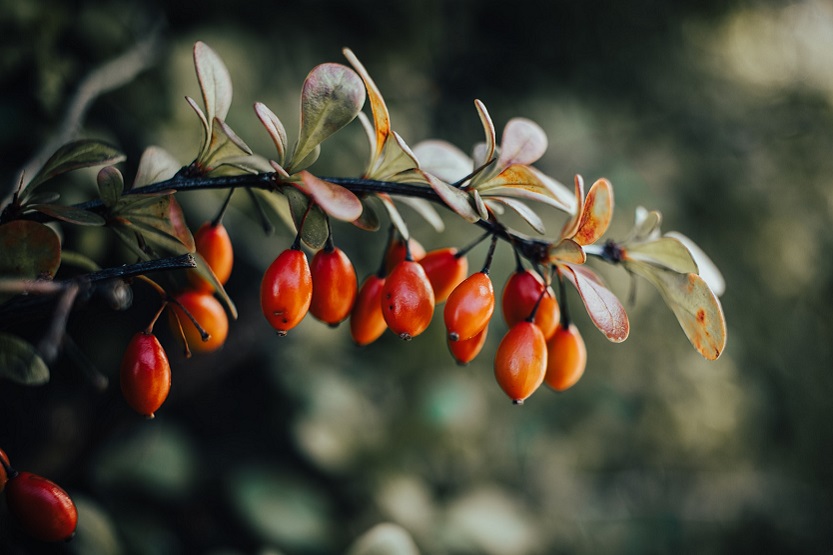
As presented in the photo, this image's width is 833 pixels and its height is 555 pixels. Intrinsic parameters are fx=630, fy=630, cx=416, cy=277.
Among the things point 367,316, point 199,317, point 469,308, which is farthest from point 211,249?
point 469,308

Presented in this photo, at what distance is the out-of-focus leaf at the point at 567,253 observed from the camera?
0.53 meters

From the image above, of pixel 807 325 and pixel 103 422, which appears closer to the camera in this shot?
pixel 103 422

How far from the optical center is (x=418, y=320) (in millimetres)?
569

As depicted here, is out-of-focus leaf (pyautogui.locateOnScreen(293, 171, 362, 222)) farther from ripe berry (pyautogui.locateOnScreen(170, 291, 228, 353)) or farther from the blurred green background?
the blurred green background

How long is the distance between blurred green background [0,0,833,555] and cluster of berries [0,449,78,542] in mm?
126

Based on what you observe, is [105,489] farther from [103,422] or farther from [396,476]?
[396,476]

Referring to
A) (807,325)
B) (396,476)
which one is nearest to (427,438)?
(396,476)

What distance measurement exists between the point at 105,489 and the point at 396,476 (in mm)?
519

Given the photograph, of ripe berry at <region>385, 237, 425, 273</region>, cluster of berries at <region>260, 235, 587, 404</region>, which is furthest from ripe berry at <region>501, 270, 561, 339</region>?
ripe berry at <region>385, 237, 425, 273</region>

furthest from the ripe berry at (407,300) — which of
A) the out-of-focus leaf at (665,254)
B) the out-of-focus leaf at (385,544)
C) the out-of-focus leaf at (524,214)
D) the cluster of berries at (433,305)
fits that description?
the out-of-focus leaf at (385,544)

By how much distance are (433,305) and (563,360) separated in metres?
0.16

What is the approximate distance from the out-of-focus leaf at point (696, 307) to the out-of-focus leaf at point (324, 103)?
0.32 metres

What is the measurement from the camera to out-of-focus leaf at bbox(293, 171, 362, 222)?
0.47 m

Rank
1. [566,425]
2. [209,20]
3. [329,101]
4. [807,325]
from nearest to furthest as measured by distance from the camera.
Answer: [329,101] < [209,20] < [566,425] < [807,325]
